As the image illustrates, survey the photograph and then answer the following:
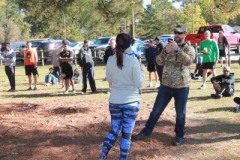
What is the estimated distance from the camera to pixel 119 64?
16.2 ft

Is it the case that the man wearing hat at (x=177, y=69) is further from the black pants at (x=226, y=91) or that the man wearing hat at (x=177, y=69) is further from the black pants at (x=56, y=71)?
the black pants at (x=56, y=71)

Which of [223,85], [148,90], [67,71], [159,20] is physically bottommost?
[148,90]

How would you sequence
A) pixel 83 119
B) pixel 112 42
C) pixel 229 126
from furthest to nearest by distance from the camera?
pixel 112 42
pixel 83 119
pixel 229 126

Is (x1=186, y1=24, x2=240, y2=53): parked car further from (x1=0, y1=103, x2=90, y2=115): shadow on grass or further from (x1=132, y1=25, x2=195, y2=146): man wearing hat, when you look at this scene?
(x1=132, y1=25, x2=195, y2=146): man wearing hat

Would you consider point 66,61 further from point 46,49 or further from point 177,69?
point 46,49

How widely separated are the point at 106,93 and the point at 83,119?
4.57 m

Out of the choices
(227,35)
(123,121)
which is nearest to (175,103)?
(123,121)

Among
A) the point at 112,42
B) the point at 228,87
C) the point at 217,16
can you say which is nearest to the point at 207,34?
the point at 228,87

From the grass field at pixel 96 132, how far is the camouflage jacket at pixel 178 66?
1.04 meters

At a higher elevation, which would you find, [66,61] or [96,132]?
[66,61]

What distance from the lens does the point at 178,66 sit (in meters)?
6.09

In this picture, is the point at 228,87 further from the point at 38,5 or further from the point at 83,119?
the point at 38,5

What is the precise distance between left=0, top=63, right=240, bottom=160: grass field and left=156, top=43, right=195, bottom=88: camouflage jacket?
1.04 meters

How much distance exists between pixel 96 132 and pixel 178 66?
2.05 meters
